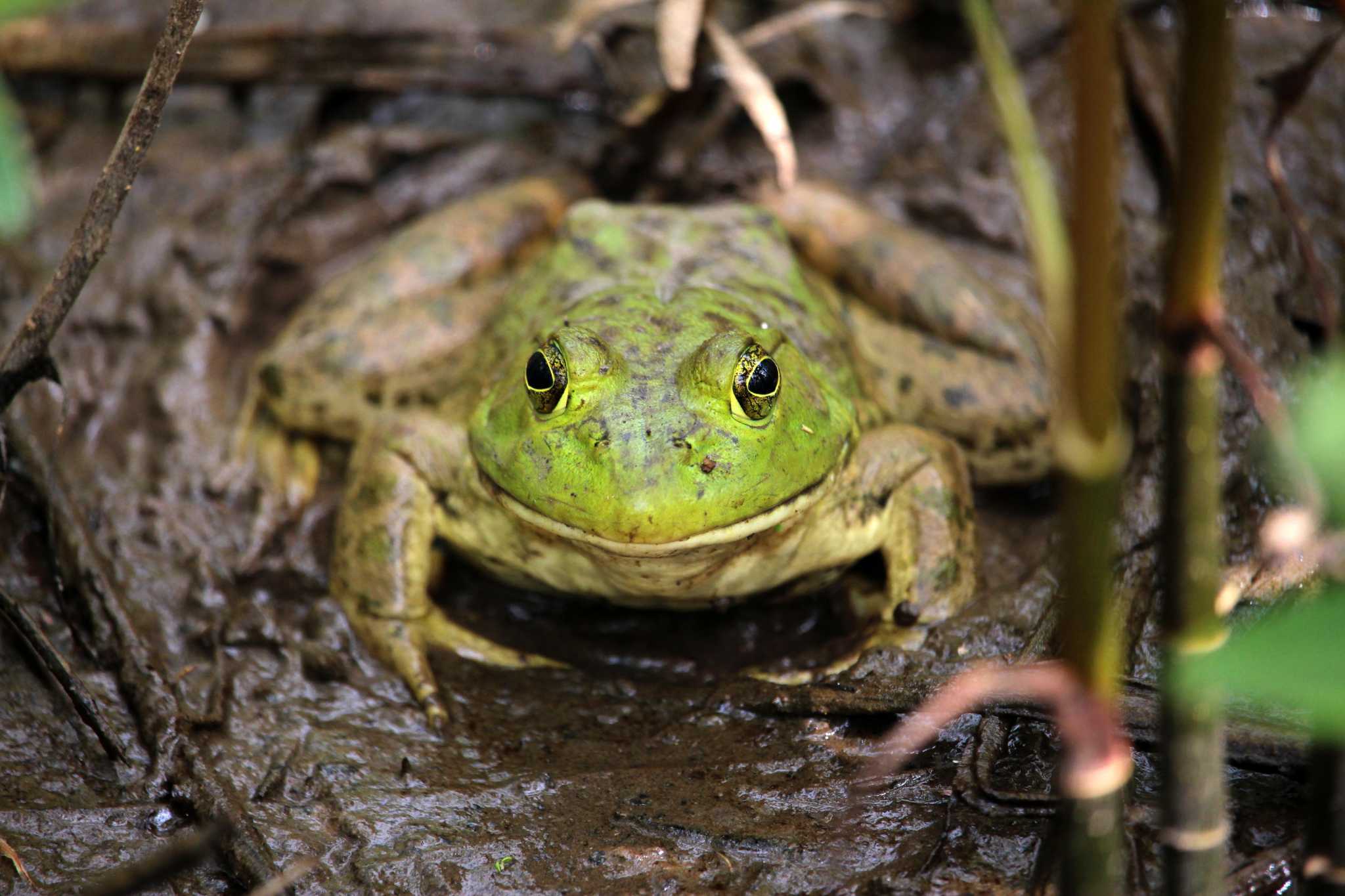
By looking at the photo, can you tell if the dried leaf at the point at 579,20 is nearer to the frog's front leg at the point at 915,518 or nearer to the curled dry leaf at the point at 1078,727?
the frog's front leg at the point at 915,518

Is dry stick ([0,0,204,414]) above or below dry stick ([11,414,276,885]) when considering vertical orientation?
above

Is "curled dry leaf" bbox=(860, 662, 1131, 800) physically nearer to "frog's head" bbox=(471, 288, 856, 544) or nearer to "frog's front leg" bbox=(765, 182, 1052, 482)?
"frog's head" bbox=(471, 288, 856, 544)

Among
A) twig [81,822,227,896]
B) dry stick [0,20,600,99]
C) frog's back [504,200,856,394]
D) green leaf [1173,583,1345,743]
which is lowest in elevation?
twig [81,822,227,896]

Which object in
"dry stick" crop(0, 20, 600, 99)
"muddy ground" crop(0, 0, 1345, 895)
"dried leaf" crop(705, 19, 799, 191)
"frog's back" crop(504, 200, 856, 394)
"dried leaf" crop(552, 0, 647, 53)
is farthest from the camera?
"dry stick" crop(0, 20, 600, 99)

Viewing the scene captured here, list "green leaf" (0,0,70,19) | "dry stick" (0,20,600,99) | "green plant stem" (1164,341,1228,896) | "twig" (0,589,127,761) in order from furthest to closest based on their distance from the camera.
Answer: "dry stick" (0,20,600,99) < "twig" (0,589,127,761) < "green plant stem" (1164,341,1228,896) < "green leaf" (0,0,70,19)

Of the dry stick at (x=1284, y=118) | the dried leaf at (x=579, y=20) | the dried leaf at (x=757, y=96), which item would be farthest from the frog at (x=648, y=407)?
the dry stick at (x=1284, y=118)

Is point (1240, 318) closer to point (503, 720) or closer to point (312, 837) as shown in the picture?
point (503, 720)

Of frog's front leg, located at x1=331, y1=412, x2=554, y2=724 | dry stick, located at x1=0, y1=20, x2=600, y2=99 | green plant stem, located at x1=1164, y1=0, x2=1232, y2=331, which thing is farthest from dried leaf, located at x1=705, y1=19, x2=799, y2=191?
green plant stem, located at x1=1164, y1=0, x2=1232, y2=331
